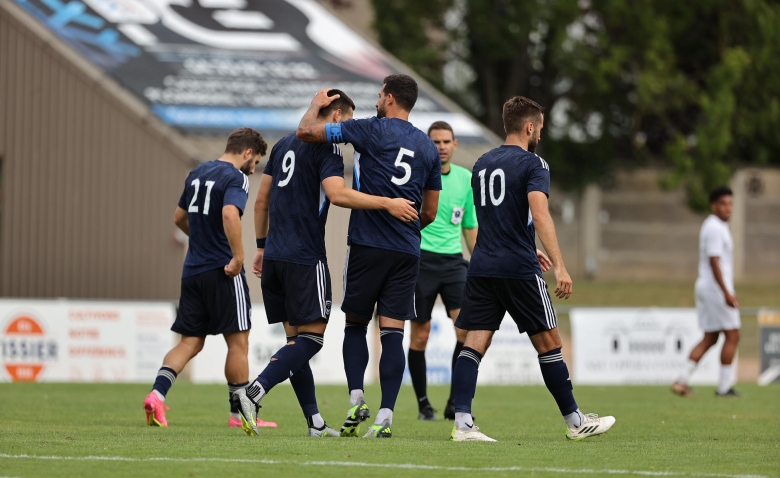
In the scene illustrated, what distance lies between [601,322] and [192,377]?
588cm

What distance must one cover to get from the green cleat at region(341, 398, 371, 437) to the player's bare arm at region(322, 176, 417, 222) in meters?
1.18

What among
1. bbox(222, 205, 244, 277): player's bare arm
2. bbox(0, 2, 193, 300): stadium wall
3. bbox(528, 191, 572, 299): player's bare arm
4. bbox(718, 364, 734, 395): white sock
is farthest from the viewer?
bbox(0, 2, 193, 300): stadium wall

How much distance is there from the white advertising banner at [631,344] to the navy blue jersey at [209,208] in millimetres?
9142

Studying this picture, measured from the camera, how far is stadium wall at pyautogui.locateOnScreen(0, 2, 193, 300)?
19938 mm

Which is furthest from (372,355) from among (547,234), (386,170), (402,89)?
(547,234)

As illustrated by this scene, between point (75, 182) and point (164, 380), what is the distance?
12703 mm

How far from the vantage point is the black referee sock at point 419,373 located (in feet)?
31.6

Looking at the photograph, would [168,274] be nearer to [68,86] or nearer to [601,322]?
[68,86]

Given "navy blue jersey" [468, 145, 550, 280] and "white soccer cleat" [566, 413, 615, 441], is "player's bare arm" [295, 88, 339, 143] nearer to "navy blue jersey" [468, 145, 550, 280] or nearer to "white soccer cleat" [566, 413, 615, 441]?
"navy blue jersey" [468, 145, 550, 280]

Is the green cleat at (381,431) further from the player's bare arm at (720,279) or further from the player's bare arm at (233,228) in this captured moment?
the player's bare arm at (720,279)

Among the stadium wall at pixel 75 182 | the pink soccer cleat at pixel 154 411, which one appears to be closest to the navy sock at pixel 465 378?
the pink soccer cleat at pixel 154 411

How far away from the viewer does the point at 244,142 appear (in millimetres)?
8547

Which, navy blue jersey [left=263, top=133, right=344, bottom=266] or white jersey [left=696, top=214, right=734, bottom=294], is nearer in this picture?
navy blue jersey [left=263, top=133, right=344, bottom=266]

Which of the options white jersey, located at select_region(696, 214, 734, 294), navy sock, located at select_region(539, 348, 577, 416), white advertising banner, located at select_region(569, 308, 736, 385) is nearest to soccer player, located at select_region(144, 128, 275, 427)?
navy sock, located at select_region(539, 348, 577, 416)
